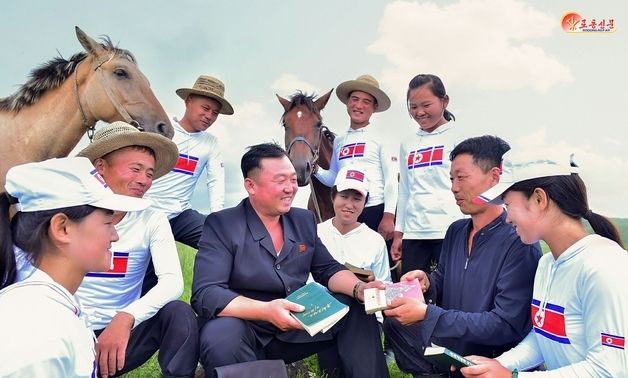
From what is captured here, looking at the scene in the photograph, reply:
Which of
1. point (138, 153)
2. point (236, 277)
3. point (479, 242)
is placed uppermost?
point (138, 153)

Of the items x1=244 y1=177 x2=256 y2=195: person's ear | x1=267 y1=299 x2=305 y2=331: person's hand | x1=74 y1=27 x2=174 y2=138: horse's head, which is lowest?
x1=267 y1=299 x2=305 y2=331: person's hand

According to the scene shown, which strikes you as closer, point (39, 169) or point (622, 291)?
point (39, 169)

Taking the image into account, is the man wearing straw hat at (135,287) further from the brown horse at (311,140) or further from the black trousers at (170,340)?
the brown horse at (311,140)

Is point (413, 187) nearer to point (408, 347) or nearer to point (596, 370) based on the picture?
point (408, 347)

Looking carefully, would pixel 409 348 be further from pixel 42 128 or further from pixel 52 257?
pixel 42 128

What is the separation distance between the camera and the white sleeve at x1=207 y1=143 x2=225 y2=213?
5781 mm

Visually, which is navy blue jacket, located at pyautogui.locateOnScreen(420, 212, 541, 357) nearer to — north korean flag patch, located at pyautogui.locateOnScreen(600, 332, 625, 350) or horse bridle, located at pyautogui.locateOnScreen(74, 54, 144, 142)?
north korean flag patch, located at pyautogui.locateOnScreen(600, 332, 625, 350)

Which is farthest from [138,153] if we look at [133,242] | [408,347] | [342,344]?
[408,347]

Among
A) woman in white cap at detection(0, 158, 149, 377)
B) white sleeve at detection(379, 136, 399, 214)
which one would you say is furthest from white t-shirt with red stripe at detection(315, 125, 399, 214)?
woman in white cap at detection(0, 158, 149, 377)

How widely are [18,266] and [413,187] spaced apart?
3.79 m

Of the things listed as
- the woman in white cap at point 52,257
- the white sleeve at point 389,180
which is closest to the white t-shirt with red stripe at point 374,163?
the white sleeve at point 389,180

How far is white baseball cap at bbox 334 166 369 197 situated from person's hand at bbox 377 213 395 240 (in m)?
0.44

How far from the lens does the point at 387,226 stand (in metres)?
5.77

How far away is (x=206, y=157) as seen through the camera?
5.81m
